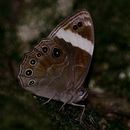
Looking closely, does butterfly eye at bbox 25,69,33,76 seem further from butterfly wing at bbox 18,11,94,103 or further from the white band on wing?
the white band on wing

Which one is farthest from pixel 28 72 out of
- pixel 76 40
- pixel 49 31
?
pixel 49 31

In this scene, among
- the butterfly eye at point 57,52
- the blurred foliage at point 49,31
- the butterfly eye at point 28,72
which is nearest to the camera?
the butterfly eye at point 28,72

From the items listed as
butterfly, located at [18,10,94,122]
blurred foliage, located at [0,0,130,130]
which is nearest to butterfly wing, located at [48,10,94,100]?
butterfly, located at [18,10,94,122]

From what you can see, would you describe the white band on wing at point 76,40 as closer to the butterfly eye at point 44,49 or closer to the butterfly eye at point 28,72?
the butterfly eye at point 44,49

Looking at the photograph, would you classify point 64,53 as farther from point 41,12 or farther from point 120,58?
point 41,12

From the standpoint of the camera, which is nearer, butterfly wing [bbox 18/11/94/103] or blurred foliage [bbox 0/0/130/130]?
butterfly wing [bbox 18/11/94/103]

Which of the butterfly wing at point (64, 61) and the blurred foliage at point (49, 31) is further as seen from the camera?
the blurred foliage at point (49, 31)

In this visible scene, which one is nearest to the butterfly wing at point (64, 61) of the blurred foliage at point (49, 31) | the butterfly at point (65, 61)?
the butterfly at point (65, 61)

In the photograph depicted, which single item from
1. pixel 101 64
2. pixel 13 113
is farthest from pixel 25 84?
pixel 101 64
